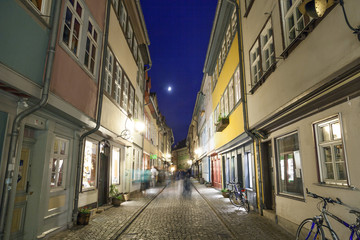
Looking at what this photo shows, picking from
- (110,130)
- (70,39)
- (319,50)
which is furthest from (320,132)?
→ (110,130)

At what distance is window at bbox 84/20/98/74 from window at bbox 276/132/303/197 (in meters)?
6.99

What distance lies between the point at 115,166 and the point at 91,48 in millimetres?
6505

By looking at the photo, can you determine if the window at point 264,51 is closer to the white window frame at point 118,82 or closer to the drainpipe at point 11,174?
the white window frame at point 118,82

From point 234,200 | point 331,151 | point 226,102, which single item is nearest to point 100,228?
point 331,151

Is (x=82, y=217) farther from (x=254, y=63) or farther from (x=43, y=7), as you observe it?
(x=254, y=63)

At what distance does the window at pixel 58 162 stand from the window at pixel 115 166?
488 cm

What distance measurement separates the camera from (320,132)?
18.5ft

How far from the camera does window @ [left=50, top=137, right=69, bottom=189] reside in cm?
682

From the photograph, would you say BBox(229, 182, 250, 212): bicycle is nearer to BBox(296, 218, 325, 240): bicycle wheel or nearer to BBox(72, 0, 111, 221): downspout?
BBox(296, 218, 325, 240): bicycle wheel

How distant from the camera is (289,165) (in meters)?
7.40

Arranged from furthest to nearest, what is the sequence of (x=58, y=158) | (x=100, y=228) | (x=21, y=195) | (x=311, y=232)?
(x=100, y=228) → (x=58, y=158) → (x=21, y=195) → (x=311, y=232)

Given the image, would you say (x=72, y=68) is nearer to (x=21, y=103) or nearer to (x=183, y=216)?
(x=21, y=103)

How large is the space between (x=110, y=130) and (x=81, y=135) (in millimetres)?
2600

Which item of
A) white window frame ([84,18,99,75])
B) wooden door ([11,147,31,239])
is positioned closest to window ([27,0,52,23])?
white window frame ([84,18,99,75])
